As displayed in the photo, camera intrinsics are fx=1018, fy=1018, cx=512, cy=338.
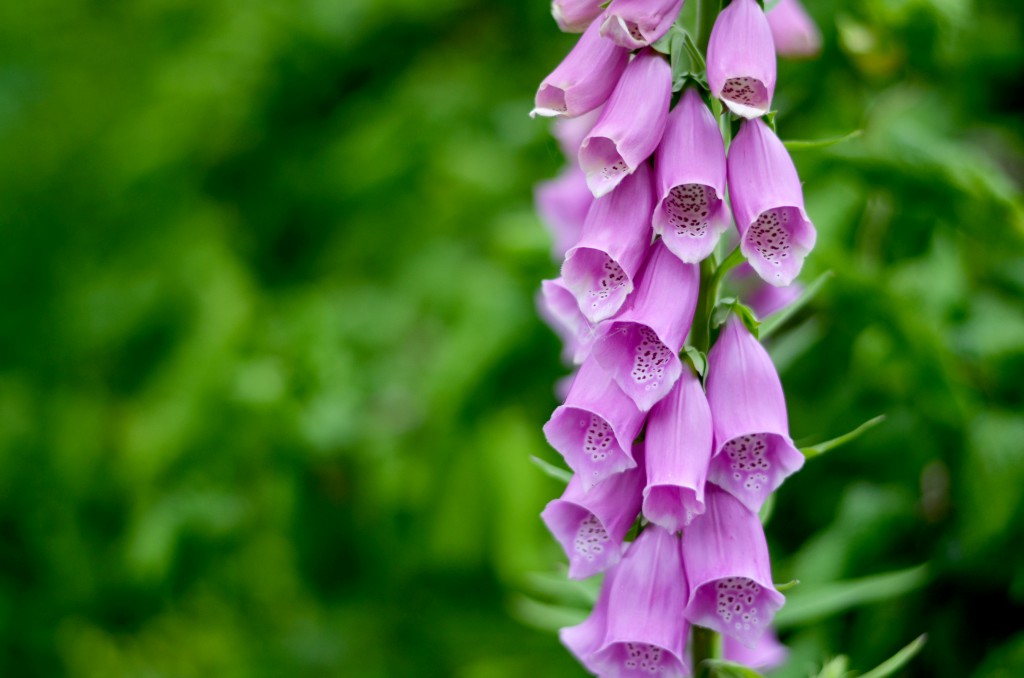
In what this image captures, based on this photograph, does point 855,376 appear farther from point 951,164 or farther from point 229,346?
point 229,346

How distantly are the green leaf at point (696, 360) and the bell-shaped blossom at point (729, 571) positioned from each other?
11 centimetres

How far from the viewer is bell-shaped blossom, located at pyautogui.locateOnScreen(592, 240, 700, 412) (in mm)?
840

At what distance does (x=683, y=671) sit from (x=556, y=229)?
76 centimetres

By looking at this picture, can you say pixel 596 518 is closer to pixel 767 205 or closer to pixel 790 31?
pixel 767 205

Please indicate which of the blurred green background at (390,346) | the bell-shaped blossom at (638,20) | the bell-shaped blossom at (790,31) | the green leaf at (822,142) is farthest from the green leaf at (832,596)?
the bell-shaped blossom at (790,31)

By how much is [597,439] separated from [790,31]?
0.79 m

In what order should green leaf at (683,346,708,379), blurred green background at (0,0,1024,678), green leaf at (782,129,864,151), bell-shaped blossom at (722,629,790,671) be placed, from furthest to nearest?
Result: 1. blurred green background at (0,0,1024,678)
2. bell-shaped blossom at (722,629,790,671)
3. green leaf at (683,346,708,379)
4. green leaf at (782,129,864,151)

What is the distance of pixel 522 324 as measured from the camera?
1.70m

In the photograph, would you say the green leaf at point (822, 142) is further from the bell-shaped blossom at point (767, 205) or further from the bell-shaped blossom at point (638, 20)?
the bell-shaped blossom at point (638, 20)

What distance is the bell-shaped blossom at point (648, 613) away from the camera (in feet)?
2.88

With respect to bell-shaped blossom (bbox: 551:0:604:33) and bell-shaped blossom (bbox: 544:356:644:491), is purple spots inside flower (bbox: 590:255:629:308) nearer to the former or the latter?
bell-shaped blossom (bbox: 544:356:644:491)

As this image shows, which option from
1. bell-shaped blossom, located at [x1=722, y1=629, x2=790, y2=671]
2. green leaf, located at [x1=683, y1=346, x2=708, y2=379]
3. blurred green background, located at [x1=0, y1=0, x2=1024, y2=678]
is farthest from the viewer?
blurred green background, located at [x1=0, y1=0, x2=1024, y2=678]

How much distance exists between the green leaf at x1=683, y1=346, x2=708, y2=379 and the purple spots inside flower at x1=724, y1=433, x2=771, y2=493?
0.07 meters

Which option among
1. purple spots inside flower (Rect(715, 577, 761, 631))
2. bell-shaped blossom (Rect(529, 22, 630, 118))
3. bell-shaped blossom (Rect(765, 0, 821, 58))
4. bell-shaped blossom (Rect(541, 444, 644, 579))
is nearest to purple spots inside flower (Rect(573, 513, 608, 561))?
bell-shaped blossom (Rect(541, 444, 644, 579))
